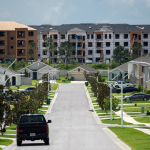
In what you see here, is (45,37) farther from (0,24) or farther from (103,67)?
(103,67)

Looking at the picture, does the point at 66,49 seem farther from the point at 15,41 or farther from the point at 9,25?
the point at 9,25

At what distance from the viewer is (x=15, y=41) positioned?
4968 inches

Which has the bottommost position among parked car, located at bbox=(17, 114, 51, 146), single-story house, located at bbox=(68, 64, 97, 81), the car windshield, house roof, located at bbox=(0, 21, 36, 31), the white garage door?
parked car, located at bbox=(17, 114, 51, 146)

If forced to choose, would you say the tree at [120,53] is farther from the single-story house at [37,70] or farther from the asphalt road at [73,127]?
the asphalt road at [73,127]

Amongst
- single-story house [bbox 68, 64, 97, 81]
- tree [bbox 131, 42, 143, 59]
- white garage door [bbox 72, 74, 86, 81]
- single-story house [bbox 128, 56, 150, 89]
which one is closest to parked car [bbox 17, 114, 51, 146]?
single-story house [bbox 128, 56, 150, 89]

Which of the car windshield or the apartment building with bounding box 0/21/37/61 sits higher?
the apartment building with bounding box 0/21/37/61

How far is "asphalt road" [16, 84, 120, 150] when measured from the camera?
22.8 meters

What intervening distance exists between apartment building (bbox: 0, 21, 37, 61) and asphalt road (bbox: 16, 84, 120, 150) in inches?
1415

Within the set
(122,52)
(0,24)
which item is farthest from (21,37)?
(122,52)

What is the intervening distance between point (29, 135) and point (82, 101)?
48.5m

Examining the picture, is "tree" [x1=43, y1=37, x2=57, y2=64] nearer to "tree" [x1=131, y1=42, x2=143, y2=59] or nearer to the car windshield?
"tree" [x1=131, y1=42, x2=143, y2=59]

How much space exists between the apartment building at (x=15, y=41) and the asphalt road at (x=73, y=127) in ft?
118

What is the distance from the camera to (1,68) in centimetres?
8538

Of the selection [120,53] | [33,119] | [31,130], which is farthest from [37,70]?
[31,130]
